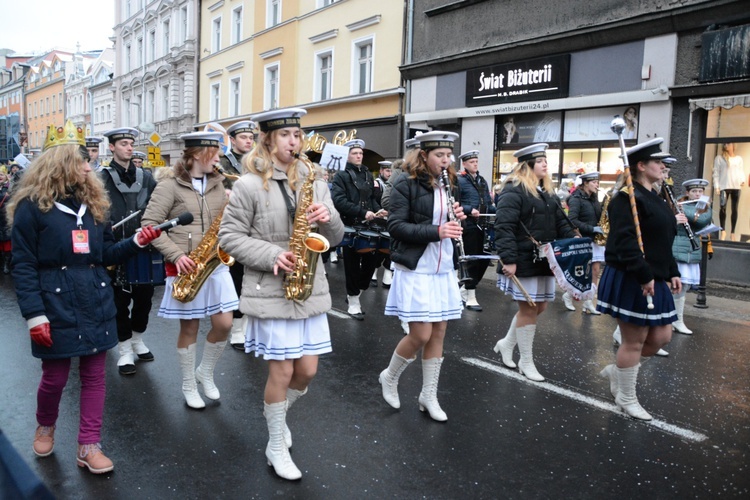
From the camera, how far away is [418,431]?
14.5 ft

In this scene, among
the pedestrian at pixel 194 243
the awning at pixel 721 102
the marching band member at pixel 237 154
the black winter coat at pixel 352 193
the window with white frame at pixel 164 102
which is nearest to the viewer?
the pedestrian at pixel 194 243

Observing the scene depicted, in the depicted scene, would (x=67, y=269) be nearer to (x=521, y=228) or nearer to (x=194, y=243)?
(x=194, y=243)

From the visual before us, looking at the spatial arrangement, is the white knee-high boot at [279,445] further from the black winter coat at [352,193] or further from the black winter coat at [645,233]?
the black winter coat at [352,193]

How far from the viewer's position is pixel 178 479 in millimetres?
3676

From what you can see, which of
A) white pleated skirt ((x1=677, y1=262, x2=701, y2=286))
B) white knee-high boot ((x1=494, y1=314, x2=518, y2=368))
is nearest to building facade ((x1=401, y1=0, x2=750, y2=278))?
white pleated skirt ((x1=677, y1=262, x2=701, y2=286))

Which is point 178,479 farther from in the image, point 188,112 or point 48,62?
point 48,62

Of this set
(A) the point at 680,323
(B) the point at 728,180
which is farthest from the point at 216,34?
(A) the point at 680,323

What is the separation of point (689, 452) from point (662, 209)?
66.5 inches

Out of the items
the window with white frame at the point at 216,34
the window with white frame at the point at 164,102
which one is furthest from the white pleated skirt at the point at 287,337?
the window with white frame at the point at 164,102

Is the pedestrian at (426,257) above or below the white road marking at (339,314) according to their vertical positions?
above

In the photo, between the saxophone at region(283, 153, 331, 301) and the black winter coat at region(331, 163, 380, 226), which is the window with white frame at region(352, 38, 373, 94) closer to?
the black winter coat at region(331, 163, 380, 226)

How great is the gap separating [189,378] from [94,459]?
1.17 meters

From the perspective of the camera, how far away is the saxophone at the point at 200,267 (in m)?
4.69

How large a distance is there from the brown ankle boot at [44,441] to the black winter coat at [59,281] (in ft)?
2.11
